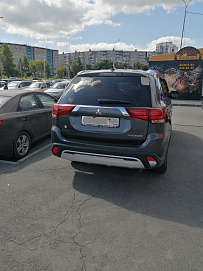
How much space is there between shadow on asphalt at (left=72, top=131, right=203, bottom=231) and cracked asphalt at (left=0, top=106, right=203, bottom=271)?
0.04 feet

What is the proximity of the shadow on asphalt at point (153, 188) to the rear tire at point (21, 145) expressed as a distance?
1.29 meters

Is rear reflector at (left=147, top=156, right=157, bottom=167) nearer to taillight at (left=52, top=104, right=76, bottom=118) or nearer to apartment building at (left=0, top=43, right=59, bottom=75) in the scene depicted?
taillight at (left=52, top=104, right=76, bottom=118)

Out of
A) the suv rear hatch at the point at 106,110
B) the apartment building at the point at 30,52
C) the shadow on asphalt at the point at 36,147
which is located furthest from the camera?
the apartment building at the point at 30,52

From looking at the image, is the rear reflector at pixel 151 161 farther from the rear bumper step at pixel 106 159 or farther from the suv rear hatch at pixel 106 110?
the suv rear hatch at pixel 106 110

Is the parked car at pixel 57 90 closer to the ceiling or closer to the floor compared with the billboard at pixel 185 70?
closer to the floor

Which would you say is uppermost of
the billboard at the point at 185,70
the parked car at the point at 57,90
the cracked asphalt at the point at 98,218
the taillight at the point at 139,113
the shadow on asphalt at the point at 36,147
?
the billboard at the point at 185,70

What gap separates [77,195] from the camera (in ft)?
10.2

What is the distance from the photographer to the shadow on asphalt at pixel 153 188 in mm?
2762

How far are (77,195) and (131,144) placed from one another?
1120 millimetres

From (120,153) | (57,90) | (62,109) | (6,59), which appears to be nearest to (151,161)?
(120,153)

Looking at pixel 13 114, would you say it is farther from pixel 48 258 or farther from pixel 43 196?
pixel 48 258

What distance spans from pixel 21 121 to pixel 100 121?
7.76ft

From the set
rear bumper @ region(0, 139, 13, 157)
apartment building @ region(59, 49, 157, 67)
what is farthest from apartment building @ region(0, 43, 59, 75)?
rear bumper @ region(0, 139, 13, 157)

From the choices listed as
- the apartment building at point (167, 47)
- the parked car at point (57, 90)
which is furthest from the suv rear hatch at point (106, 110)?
the apartment building at point (167, 47)
